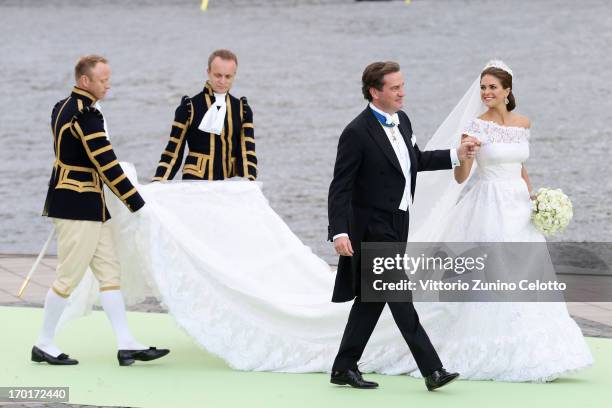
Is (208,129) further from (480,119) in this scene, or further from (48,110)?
(48,110)

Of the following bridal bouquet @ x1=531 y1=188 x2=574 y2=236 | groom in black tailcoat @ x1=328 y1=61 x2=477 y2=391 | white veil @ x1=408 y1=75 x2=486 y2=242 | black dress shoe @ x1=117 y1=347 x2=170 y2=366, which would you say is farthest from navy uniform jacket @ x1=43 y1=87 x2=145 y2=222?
bridal bouquet @ x1=531 y1=188 x2=574 y2=236

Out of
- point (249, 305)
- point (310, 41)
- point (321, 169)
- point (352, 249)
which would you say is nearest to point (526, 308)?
point (352, 249)

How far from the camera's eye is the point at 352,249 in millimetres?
6504

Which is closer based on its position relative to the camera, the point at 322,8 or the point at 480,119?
the point at 480,119

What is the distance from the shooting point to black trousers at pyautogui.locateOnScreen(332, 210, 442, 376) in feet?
21.2

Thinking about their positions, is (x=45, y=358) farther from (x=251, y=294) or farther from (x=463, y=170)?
(x=463, y=170)

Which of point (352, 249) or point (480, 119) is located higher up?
point (480, 119)

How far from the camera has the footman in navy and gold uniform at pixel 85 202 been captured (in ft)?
23.8

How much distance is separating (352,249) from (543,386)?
1.31m

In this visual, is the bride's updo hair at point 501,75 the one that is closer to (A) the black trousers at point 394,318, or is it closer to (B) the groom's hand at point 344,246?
(A) the black trousers at point 394,318

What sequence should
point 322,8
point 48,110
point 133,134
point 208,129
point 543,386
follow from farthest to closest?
1. point 322,8
2. point 48,110
3. point 133,134
4. point 208,129
5. point 543,386

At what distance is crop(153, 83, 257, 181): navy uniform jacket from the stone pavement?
179 centimetres

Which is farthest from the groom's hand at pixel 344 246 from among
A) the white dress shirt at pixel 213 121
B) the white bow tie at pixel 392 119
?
the white dress shirt at pixel 213 121

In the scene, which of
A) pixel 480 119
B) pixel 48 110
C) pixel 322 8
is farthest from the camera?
pixel 322 8
